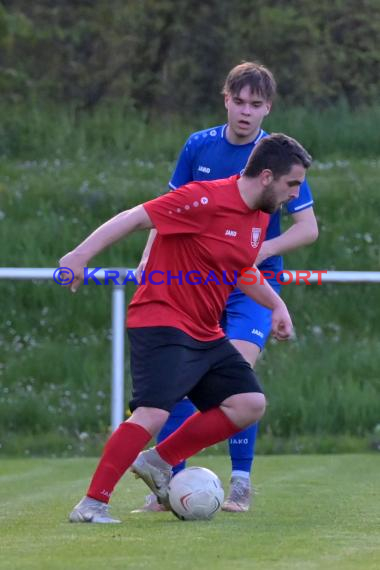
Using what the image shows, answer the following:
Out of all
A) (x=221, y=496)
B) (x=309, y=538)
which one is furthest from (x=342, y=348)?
(x=309, y=538)

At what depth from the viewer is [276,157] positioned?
208 inches

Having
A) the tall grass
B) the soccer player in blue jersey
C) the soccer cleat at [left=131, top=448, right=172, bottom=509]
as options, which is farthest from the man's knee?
the tall grass

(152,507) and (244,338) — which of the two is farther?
(244,338)

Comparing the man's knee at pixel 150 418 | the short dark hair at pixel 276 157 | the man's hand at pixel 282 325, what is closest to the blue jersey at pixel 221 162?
the man's hand at pixel 282 325

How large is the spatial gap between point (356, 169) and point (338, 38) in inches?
174

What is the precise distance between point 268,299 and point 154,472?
2.83 ft

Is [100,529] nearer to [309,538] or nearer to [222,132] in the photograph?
[309,538]

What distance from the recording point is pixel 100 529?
5.02 metres

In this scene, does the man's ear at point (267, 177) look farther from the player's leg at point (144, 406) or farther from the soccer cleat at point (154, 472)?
the soccer cleat at point (154, 472)

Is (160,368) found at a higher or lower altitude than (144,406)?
higher

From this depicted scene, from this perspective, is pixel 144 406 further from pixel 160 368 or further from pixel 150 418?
pixel 160 368

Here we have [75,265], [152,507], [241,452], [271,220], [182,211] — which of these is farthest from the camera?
[271,220]

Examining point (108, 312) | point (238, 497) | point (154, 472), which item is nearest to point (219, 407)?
point (154, 472)

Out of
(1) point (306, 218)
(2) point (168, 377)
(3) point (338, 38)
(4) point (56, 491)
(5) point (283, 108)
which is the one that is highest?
(3) point (338, 38)
